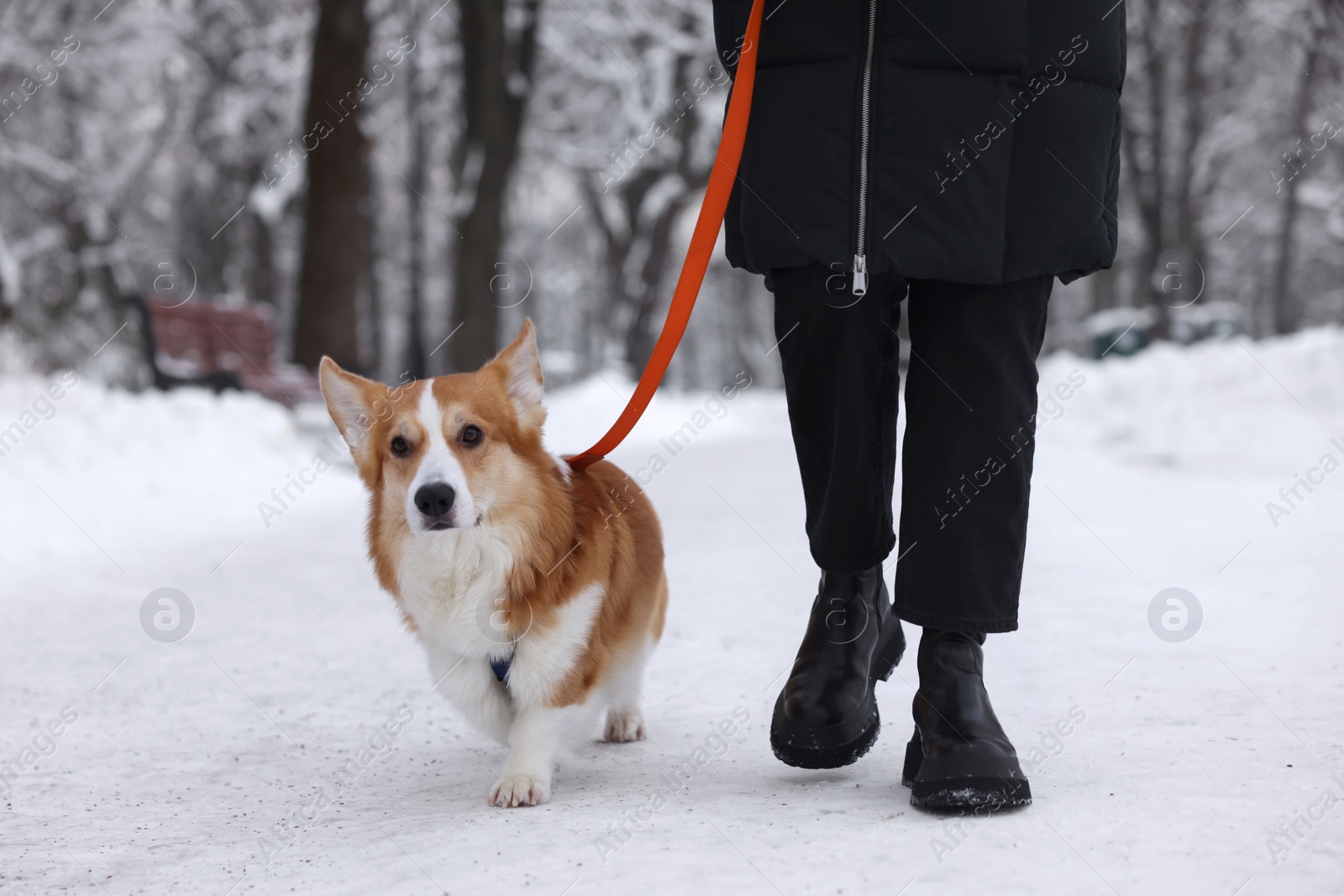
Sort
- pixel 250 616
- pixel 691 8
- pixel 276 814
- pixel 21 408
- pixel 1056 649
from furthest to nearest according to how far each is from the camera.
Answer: pixel 691 8, pixel 21 408, pixel 250 616, pixel 1056 649, pixel 276 814

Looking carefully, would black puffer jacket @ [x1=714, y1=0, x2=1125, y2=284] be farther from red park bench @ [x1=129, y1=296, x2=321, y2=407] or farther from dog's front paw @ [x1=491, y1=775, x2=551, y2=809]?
red park bench @ [x1=129, y1=296, x2=321, y2=407]

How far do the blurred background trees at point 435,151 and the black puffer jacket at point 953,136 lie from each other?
8759mm

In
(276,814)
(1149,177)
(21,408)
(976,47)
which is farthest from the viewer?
(1149,177)

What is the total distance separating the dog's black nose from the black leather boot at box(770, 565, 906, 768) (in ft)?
2.60

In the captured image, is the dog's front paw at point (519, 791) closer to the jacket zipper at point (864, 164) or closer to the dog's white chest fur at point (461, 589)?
the dog's white chest fur at point (461, 589)

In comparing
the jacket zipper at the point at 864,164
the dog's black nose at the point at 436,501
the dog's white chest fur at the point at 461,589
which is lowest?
the dog's white chest fur at the point at 461,589

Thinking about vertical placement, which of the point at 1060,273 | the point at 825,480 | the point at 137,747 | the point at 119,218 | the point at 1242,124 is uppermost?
the point at 1242,124

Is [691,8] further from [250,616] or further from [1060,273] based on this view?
[1060,273]

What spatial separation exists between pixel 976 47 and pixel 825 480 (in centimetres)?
88

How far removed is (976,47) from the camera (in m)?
2.21

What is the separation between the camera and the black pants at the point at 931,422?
2.26 meters

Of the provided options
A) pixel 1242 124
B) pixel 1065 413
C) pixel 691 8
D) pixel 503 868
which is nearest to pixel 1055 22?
pixel 503 868

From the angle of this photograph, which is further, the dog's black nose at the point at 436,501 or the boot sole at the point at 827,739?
the dog's black nose at the point at 436,501

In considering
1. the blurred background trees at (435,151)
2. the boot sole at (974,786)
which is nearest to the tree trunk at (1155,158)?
the blurred background trees at (435,151)
